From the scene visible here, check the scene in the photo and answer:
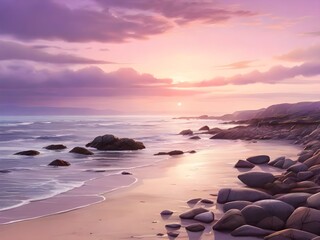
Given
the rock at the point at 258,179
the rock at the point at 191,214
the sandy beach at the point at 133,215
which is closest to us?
the sandy beach at the point at 133,215

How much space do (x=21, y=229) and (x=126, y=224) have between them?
7.27 ft

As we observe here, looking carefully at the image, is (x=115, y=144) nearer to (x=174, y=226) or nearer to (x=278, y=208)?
(x=174, y=226)

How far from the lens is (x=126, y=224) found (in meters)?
8.80

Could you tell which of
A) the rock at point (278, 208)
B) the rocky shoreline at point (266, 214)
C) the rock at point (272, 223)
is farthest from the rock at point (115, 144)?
the rock at point (272, 223)

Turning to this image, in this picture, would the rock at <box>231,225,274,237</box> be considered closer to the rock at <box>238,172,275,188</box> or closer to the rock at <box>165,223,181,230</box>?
the rock at <box>165,223,181,230</box>

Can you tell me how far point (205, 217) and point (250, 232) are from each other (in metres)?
1.35

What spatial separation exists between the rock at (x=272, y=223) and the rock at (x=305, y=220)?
6.8 inches

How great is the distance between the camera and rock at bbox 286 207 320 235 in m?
7.73

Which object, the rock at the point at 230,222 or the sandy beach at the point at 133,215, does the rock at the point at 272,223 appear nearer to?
the rock at the point at 230,222

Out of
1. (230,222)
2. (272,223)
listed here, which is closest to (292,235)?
(272,223)

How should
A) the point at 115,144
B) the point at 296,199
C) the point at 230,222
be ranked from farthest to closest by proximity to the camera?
the point at 115,144 → the point at 296,199 → the point at 230,222

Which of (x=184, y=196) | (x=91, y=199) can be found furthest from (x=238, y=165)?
(x=91, y=199)

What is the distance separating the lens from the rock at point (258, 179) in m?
12.5

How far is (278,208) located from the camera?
8641 mm
